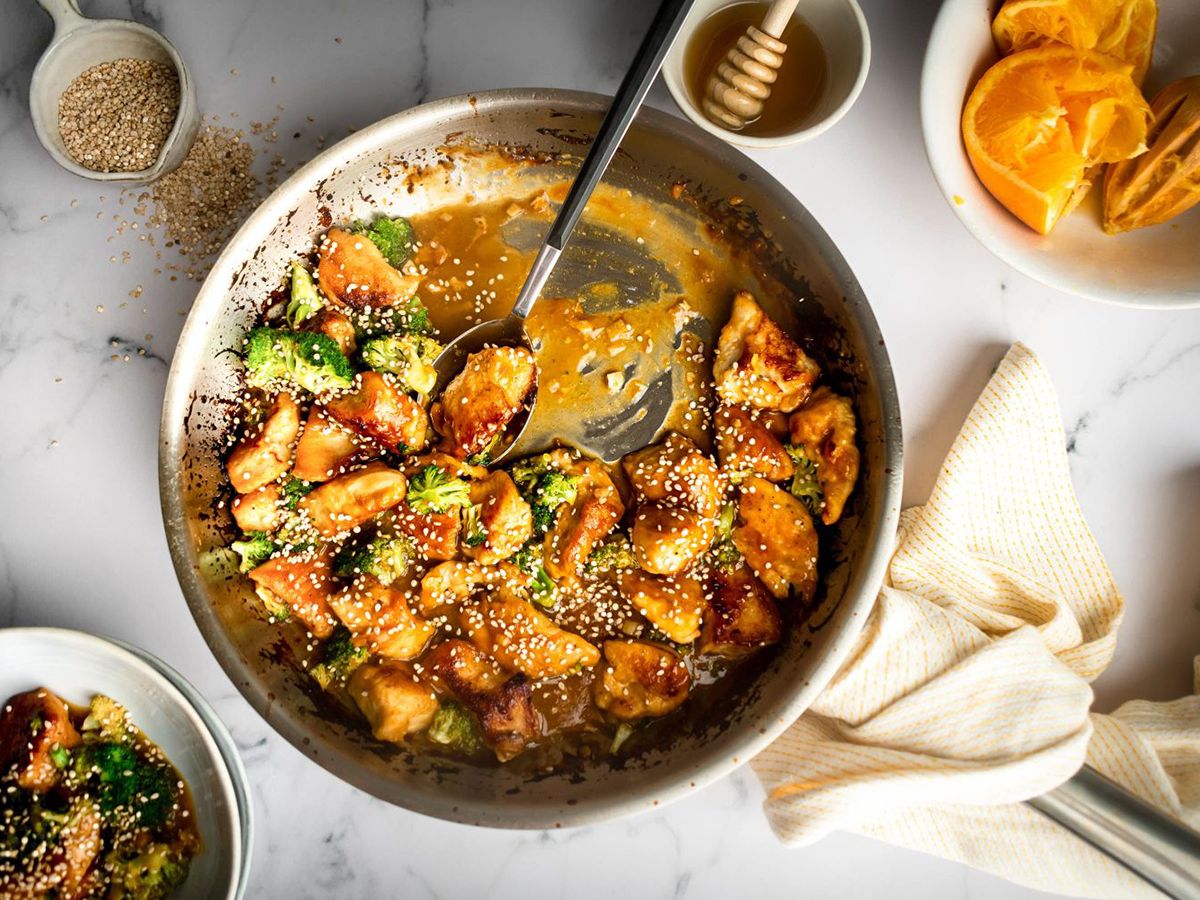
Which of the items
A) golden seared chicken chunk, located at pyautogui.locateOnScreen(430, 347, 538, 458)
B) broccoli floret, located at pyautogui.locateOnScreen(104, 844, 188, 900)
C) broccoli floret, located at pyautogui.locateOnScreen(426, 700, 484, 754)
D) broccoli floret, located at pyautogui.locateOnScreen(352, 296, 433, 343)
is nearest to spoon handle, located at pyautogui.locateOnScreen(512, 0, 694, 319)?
golden seared chicken chunk, located at pyautogui.locateOnScreen(430, 347, 538, 458)

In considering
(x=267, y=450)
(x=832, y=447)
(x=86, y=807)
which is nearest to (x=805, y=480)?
(x=832, y=447)

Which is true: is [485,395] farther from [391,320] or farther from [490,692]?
[490,692]

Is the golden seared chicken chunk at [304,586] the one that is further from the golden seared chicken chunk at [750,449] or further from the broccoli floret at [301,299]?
the golden seared chicken chunk at [750,449]

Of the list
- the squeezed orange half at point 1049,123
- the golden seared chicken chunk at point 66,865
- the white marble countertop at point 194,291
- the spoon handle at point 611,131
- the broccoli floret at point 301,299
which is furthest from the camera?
the white marble countertop at point 194,291

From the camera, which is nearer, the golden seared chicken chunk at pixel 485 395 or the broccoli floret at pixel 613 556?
the golden seared chicken chunk at pixel 485 395

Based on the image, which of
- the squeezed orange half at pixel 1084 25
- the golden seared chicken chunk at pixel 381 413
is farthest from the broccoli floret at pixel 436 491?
the squeezed orange half at pixel 1084 25

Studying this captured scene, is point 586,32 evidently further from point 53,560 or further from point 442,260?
point 53,560

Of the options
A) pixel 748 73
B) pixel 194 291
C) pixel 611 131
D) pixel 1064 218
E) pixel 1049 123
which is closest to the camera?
pixel 611 131

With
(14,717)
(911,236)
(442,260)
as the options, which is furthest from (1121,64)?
(14,717)
